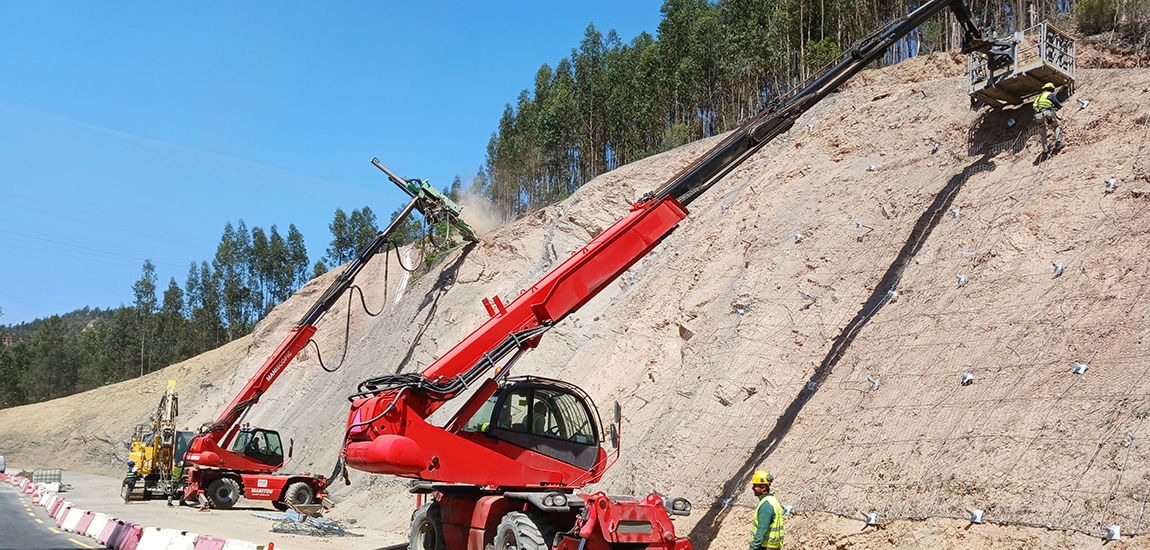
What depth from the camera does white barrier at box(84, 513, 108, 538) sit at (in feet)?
49.4

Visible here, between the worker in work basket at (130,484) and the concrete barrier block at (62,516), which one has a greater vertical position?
the concrete barrier block at (62,516)

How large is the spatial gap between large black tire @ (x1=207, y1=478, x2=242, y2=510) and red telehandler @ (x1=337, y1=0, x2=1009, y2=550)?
1408 centimetres

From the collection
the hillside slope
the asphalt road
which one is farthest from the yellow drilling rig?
the hillside slope

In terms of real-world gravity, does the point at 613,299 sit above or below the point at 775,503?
above

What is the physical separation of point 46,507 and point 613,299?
17.5 metres

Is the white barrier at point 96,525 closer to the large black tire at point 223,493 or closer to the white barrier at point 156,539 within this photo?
the white barrier at point 156,539

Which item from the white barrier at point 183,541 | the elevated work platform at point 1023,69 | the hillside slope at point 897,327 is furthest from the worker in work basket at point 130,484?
the elevated work platform at point 1023,69

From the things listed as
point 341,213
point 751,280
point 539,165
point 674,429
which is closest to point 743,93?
point 539,165

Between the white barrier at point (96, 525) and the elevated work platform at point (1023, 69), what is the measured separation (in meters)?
18.6

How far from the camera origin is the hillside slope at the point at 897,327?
10.0 meters

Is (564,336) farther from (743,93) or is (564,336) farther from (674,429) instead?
(743,93)

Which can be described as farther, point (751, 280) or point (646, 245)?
point (751, 280)

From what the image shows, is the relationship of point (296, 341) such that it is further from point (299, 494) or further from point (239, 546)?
point (239, 546)

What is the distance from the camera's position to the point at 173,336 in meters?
92.3
